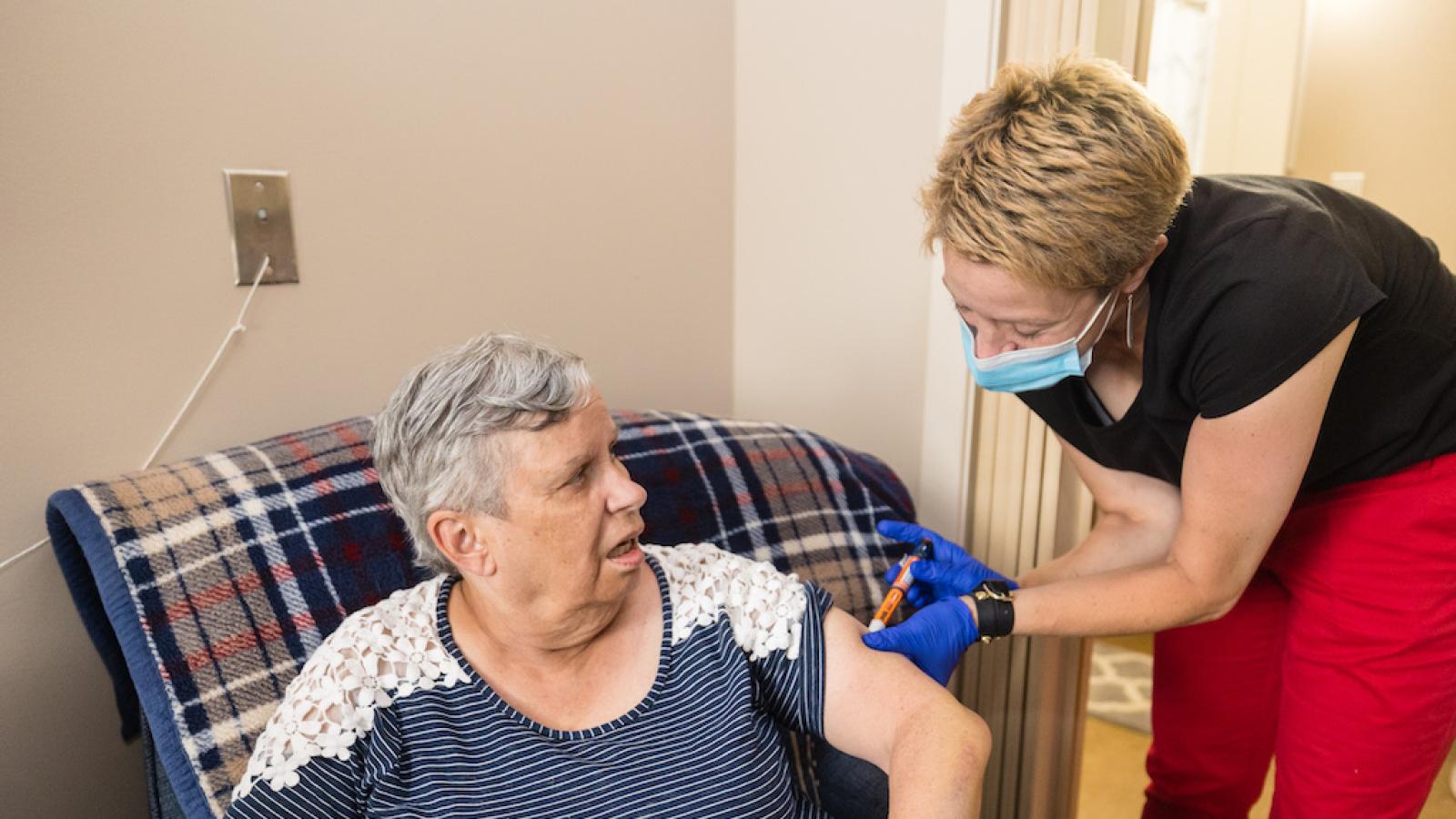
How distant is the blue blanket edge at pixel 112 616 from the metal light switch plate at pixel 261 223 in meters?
0.39

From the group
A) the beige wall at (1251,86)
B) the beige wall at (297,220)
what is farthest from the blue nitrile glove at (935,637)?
the beige wall at (1251,86)

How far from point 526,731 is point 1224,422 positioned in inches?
33.7

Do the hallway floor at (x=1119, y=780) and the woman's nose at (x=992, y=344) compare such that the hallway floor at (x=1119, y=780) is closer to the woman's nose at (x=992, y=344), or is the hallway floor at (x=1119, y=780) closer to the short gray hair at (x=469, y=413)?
the woman's nose at (x=992, y=344)

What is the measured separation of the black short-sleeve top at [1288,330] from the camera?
103 cm

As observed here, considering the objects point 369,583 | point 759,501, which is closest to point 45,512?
point 369,583

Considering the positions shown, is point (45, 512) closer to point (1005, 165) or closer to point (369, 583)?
point (369, 583)

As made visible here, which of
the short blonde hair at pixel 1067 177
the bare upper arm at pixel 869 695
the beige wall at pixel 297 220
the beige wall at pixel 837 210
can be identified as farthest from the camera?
the beige wall at pixel 837 210

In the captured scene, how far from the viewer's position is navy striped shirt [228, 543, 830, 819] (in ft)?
3.47

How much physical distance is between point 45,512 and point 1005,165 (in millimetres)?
1226

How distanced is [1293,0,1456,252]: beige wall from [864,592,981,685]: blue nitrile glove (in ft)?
8.96

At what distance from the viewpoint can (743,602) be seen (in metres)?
1.21

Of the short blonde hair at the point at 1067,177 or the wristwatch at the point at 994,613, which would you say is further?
the wristwatch at the point at 994,613

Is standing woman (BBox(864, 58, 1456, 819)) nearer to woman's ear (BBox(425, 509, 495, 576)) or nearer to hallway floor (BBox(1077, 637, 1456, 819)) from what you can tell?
woman's ear (BBox(425, 509, 495, 576))

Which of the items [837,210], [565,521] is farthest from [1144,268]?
[837,210]
